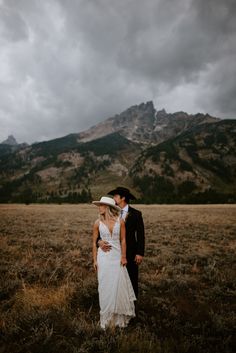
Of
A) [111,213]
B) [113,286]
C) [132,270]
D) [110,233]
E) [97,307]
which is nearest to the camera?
[113,286]

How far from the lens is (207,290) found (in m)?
6.76

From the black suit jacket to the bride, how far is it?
523mm

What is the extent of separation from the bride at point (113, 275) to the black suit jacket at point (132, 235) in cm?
52

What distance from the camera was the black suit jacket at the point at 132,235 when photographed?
5.12 meters

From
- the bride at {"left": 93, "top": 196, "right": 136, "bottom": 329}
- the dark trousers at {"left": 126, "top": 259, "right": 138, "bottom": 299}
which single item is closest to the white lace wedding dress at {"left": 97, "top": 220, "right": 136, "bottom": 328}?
the bride at {"left": 93, "top": 196, "right": 136, "bottom": 329}

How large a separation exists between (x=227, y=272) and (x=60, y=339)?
6442 millimetres

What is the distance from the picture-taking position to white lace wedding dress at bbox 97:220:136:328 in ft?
14.4

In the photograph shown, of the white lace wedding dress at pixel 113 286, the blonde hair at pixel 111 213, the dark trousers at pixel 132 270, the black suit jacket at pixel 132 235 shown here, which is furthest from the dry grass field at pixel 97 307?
the blonde hair at pixel 111 213

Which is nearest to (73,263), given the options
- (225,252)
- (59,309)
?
(59,309)

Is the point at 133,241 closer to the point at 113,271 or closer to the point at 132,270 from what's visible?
the point at 132,270

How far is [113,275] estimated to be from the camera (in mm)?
4461

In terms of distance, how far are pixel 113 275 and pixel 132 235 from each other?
3.42 ft

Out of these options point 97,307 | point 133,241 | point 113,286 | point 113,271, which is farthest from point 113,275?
point 97,307

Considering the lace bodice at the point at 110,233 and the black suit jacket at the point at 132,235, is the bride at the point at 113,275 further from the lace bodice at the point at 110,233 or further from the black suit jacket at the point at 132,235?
the black suit jacket at the point at 132,235
